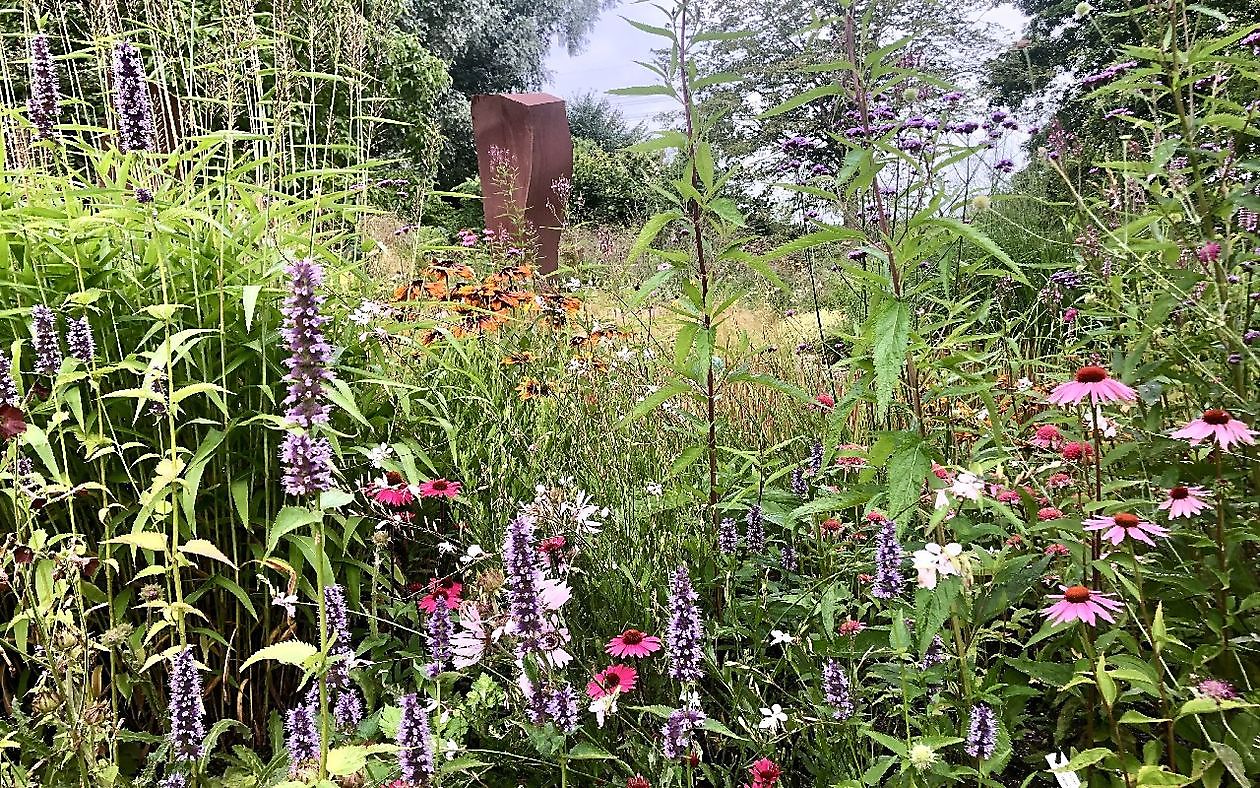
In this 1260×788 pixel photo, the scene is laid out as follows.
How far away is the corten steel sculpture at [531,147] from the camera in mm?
5984

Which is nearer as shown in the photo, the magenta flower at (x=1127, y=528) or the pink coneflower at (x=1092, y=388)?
the magenta flower at (x=1127, y=528)

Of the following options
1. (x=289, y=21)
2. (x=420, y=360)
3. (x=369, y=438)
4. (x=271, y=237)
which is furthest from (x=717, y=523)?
(x=289, y=21)

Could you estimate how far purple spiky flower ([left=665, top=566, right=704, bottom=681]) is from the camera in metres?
1.33

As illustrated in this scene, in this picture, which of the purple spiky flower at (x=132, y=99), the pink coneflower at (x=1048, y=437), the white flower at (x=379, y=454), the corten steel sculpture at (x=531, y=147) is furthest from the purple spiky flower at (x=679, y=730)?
the corten steel sculpture at (x=531, y=147)

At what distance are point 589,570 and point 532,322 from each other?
53.9 inches

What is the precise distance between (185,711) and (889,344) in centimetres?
121

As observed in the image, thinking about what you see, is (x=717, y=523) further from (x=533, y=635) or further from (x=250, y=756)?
(x=250, y=756)

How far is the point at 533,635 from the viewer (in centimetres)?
117

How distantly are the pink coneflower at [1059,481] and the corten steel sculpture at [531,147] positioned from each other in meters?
4.40

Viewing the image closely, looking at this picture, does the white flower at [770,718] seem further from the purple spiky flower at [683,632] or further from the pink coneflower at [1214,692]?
the pink coneflower at [1214,692]

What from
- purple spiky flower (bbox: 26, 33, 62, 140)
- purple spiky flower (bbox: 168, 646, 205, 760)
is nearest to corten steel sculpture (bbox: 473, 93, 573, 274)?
purple spiky flower (bbox: 26, 33, 62, 140)

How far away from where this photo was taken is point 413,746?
117 centimetres

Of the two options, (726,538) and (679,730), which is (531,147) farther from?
(679,730)

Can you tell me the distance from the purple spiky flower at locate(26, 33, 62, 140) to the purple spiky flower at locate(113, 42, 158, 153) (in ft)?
0.56
